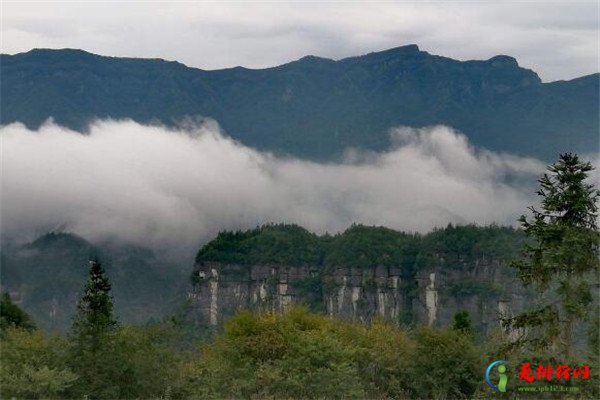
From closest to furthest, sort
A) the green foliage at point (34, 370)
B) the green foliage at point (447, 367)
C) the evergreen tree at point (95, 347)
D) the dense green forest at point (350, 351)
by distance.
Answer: the dense green forest at point (350, 351), the green foliage at point (34, 370), the evergreen tree at point (95, 347), the green foliage at point (447, 367)

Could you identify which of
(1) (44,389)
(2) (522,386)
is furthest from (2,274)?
(2) (522,386)

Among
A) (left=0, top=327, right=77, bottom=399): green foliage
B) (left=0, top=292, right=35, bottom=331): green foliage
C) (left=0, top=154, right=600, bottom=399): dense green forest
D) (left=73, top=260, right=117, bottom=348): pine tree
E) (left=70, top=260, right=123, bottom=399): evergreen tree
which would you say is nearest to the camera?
(left=0, top=154, right=600, bottom=399): dense green forest

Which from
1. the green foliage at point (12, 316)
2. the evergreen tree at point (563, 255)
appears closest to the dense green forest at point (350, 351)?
the evergreen tree at point (563, 255)

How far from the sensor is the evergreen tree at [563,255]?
1571 inches

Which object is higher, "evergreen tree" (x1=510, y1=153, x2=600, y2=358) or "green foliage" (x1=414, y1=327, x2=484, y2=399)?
"evergreen tree" (x1=510, y1=153, x2=600, y2=358)

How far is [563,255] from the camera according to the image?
39906mm

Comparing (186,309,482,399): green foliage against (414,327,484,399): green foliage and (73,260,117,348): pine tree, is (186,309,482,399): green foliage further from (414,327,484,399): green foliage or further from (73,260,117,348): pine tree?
(73,260,117,348): pine tree

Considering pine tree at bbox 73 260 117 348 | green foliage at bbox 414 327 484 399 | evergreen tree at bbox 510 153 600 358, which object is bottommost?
green foliage at bbox 414 327 484 399

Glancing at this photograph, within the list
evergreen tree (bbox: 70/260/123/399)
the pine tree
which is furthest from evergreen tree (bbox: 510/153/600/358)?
the pine tree

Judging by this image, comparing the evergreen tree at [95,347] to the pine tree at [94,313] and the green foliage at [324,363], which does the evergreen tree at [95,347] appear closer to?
the pine tree at [94,313]

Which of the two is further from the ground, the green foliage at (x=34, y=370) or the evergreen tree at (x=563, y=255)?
the evergreen tree at (x=563, y=255)

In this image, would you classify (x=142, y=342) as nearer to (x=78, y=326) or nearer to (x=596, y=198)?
(x=78, y=326)

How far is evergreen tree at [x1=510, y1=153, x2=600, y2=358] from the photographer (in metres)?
39.9

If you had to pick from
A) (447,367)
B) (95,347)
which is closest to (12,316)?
(95,347)
